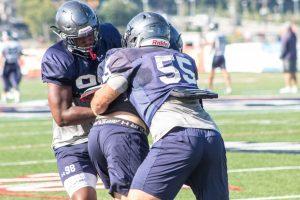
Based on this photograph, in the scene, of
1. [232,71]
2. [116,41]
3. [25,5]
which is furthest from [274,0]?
[116,41]

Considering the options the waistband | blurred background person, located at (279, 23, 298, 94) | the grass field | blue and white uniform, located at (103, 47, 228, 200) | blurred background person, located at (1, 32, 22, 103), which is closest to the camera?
blue and white uniform, located at (103, 47, 228, 200)

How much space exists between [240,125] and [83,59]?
903 centimetres

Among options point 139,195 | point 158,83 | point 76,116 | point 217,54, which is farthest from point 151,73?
point 217,54

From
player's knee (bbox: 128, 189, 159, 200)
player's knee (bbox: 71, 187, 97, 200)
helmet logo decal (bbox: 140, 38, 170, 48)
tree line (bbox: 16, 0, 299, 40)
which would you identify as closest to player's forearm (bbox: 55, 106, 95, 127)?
player's knee (bbox: 71, 187, 97, 200)

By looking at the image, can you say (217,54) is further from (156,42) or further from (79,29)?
(156,42)

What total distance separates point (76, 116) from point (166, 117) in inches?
48.2

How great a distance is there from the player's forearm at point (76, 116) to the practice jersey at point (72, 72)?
16 centimetres

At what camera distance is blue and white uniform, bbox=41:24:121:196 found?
6781mm

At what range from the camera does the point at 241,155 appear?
1197cm

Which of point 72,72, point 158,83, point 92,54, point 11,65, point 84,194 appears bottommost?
point 11,65

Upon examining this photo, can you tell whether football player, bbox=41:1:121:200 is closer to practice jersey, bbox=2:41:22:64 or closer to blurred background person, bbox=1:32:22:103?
blurred background person, bbox=1:32:22:103

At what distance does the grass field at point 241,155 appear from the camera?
941 cm

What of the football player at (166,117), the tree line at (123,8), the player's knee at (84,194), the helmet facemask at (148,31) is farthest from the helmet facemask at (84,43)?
the tree line at (123,8)

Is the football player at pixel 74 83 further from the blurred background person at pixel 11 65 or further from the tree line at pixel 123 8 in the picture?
the tree line at pixel 123 8
